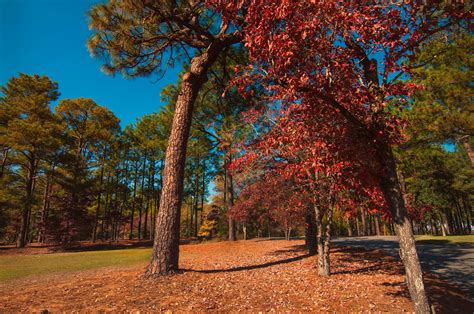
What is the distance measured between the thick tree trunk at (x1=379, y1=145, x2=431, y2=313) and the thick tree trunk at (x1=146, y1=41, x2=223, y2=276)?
5.14 m

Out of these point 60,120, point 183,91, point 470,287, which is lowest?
point 470,287

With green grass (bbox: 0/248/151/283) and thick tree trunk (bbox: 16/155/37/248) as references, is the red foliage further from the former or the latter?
thick tree trunk (bbox: 16/155/37/248)

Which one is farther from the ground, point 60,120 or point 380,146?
point 60,120

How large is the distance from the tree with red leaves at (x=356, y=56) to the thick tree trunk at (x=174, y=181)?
161 inches

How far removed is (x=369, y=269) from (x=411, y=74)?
21.9 feet

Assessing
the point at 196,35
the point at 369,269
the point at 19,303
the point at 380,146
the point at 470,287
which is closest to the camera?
the point at 380,146

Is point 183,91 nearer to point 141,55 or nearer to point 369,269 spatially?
point 141,55

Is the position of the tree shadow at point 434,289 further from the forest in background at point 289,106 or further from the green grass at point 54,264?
the green grass at point 54,264

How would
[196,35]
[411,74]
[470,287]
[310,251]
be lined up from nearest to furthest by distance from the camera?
1. [411,74]
2. [470,287]
3. [196,35]
4. [310,251]

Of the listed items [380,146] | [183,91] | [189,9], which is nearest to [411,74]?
[380,146]

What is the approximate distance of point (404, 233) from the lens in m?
3.51

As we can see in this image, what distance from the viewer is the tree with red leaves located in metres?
3.09

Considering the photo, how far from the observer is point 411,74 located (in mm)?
3277

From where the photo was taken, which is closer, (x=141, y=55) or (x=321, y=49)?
(x=321, y=49)
